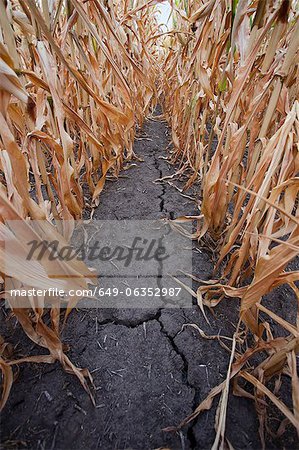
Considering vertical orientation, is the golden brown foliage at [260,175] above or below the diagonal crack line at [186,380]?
above

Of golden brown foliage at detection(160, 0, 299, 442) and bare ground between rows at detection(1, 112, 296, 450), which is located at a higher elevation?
golden brown foliage at detection(160, 0, 299, 442)

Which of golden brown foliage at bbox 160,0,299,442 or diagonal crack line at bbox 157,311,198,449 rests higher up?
golden brown foliage at bbox 160,0,299,442

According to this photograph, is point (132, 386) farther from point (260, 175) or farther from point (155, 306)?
point (260, 175)

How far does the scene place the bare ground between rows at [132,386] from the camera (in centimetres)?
44

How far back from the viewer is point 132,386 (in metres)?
0.51

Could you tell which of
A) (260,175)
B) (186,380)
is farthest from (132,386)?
(260,175)

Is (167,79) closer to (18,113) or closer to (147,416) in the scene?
(18,113)

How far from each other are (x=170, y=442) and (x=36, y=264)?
1.17 ft

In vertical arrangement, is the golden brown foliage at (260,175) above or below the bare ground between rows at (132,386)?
above

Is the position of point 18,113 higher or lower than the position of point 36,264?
higher

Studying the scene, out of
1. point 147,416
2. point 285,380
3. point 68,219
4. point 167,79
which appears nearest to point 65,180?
point 68,219

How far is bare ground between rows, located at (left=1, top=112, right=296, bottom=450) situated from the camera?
0.44 metres

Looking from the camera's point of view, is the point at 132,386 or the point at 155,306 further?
the point at 155,306

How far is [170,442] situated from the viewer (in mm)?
434
